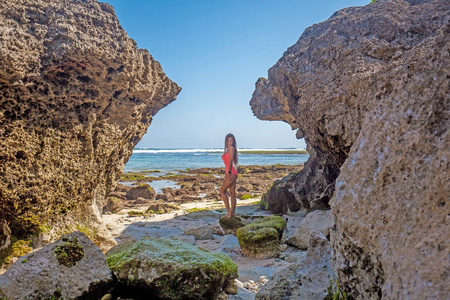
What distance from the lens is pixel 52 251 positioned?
2.61 m

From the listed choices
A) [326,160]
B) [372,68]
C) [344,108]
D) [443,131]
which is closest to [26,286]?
[443,131]

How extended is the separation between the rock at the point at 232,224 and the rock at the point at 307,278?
3815 millimetres

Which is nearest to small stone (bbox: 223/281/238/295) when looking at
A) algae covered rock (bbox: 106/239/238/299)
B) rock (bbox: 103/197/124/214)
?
algae covered rock (bbox: 106/239/238/299)

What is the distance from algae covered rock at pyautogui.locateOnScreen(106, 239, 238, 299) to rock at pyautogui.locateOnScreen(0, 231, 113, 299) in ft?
0.64

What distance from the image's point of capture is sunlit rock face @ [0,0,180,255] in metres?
3.88

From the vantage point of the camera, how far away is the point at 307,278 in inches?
97.7

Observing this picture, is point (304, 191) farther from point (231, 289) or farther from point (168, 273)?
point (168, 273)

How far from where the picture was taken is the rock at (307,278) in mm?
2344

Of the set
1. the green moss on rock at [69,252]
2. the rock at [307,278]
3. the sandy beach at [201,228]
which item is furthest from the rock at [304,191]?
the green moss on rock at [69,252]

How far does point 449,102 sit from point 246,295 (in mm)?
2592

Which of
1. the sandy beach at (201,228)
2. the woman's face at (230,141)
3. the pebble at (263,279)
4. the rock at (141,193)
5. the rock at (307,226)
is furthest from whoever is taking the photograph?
the rock at (141,193)

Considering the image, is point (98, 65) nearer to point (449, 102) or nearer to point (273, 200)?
point (449, 102)

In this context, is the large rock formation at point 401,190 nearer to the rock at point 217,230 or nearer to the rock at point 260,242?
the rock at point 260,242

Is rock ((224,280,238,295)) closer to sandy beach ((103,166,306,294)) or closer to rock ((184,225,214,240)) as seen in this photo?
sandy beach ((103,166,306,294))
